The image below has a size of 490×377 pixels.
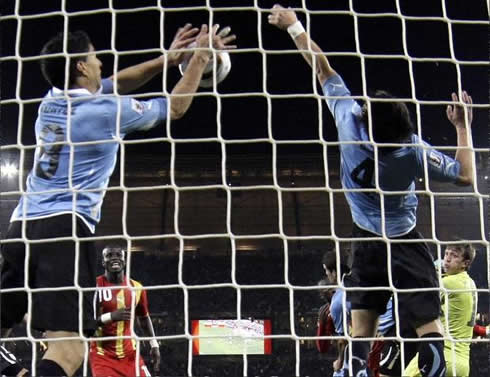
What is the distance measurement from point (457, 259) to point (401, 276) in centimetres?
128

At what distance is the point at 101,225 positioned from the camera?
1264 centimetres

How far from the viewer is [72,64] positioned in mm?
3084

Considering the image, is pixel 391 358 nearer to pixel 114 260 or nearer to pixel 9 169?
pixel 114 260

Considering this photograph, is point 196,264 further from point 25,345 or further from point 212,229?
point 25,345

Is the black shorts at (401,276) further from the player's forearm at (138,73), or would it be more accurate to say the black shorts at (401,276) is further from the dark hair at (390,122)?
the player's forearm at (138,73)

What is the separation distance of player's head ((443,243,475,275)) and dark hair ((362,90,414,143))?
4.47 feet

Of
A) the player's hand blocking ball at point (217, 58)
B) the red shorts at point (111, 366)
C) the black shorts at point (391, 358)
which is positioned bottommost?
the red shorts at point (111, 366)

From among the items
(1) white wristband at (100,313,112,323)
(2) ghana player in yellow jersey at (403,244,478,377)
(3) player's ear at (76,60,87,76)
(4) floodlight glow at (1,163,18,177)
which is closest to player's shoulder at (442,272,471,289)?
(2) ghana player in yellow jersey at (403,244,478,377)

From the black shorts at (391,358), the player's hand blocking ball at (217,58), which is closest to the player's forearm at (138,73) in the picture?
the player's hand blocking ball at (217,58)

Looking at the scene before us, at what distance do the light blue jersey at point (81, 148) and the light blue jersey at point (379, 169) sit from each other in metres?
0.77

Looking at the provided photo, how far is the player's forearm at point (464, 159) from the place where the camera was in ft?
10.5

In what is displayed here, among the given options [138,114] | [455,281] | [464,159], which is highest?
[138,114]

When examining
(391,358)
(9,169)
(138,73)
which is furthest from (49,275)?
(9,169)

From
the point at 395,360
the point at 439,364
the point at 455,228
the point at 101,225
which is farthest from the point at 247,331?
the point at 439,364
